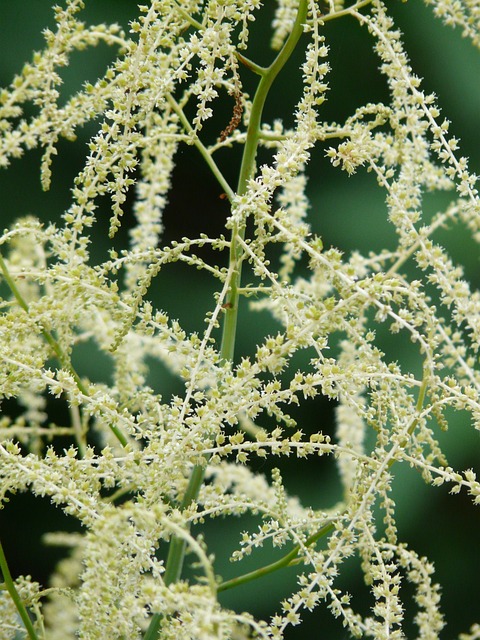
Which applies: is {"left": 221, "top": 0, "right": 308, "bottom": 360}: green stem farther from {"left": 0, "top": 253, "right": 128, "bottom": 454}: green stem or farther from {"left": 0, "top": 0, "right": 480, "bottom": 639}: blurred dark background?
{"left": 0, "top": 0, "right": 480, "bottom": 639}: blurred dark background

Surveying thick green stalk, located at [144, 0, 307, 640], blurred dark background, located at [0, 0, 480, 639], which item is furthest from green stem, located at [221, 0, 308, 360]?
blurred dark background, located at [0, 0, 480, 639]

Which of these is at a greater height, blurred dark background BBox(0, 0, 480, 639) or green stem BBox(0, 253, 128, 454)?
blurred dark background BBox(0, 0, 480, 639)

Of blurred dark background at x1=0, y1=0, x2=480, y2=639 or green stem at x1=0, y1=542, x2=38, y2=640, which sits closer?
green stem at x1=0, y1=542, x2=38, y2=640

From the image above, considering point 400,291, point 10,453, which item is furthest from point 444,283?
point 10,453

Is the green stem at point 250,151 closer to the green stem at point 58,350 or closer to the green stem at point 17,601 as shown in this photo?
the green stem at point 58,350

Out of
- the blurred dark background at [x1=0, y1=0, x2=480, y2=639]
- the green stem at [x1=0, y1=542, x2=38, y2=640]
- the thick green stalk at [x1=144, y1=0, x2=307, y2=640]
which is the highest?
the blurred dark background at [x1=0, y1=0, x2=480, y2=639]

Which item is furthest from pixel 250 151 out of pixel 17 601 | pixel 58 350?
pixel 17 601

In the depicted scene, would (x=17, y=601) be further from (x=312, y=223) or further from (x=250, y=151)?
(x=312, y=223)
